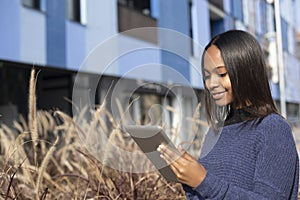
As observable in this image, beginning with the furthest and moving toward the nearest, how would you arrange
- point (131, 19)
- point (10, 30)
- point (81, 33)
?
point (131, 19)
point (81, 33)
point (10, 30)

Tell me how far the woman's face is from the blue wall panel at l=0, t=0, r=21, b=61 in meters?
3.06

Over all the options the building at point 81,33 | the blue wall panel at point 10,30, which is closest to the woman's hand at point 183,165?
the building at point 81,33

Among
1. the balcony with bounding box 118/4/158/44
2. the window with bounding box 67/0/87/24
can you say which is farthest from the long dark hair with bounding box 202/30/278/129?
the balcony with bounding box 118/4/158/44

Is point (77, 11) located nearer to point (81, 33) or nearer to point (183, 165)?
point (81, 33)

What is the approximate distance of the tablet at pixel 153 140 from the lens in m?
0.64

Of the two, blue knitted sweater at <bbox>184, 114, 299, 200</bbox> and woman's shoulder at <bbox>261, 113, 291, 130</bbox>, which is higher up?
woman's shoulder at <bbox>261, 113, 291, 130</bbox>

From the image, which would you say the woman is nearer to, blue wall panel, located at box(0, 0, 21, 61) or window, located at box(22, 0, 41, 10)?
blue wall panel, located at box(0, 0, 21, 61)

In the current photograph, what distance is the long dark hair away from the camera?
2.49 ft

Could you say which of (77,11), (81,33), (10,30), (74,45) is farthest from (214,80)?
(77,11)

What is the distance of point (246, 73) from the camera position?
765 mm

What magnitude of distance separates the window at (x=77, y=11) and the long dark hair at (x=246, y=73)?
13.3 ft

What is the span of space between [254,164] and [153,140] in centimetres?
23

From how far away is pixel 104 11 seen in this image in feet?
16.0

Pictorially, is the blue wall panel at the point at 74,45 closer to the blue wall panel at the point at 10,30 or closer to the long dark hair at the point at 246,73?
the blue wall panel at the point at 10,30
